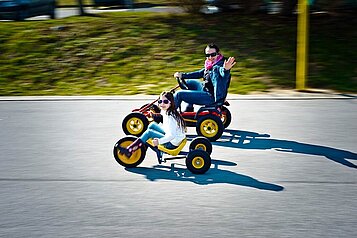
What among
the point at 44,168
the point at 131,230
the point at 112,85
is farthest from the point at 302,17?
the point at 131,230

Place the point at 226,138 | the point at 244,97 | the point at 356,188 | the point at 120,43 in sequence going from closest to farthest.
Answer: the point at 356,188 → the point at 226,138 → the point at 244,97 → the point at 120,43

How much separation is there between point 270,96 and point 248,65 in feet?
6.58

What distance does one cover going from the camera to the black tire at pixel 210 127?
358 inches

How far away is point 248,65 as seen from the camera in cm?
1435

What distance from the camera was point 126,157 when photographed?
311 inches

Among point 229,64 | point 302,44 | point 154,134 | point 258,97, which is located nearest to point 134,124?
point 229,64

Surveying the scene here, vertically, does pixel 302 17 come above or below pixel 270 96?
above

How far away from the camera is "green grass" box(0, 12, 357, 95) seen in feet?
44.7

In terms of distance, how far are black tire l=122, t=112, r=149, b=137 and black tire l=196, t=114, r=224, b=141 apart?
70 centimetres

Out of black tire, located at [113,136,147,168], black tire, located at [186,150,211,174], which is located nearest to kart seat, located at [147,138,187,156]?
black tire, located at [113,136,147,168]

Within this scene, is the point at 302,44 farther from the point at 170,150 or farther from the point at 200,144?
the point at 170,150

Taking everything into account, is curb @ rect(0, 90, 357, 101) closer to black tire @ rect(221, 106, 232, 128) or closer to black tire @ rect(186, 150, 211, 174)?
black tire @ rect(221, 106, 232, 128)

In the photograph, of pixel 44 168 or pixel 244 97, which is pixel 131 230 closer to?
pixel 44 168

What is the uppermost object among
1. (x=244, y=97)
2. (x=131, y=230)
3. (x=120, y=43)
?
(x=120, y=43)
